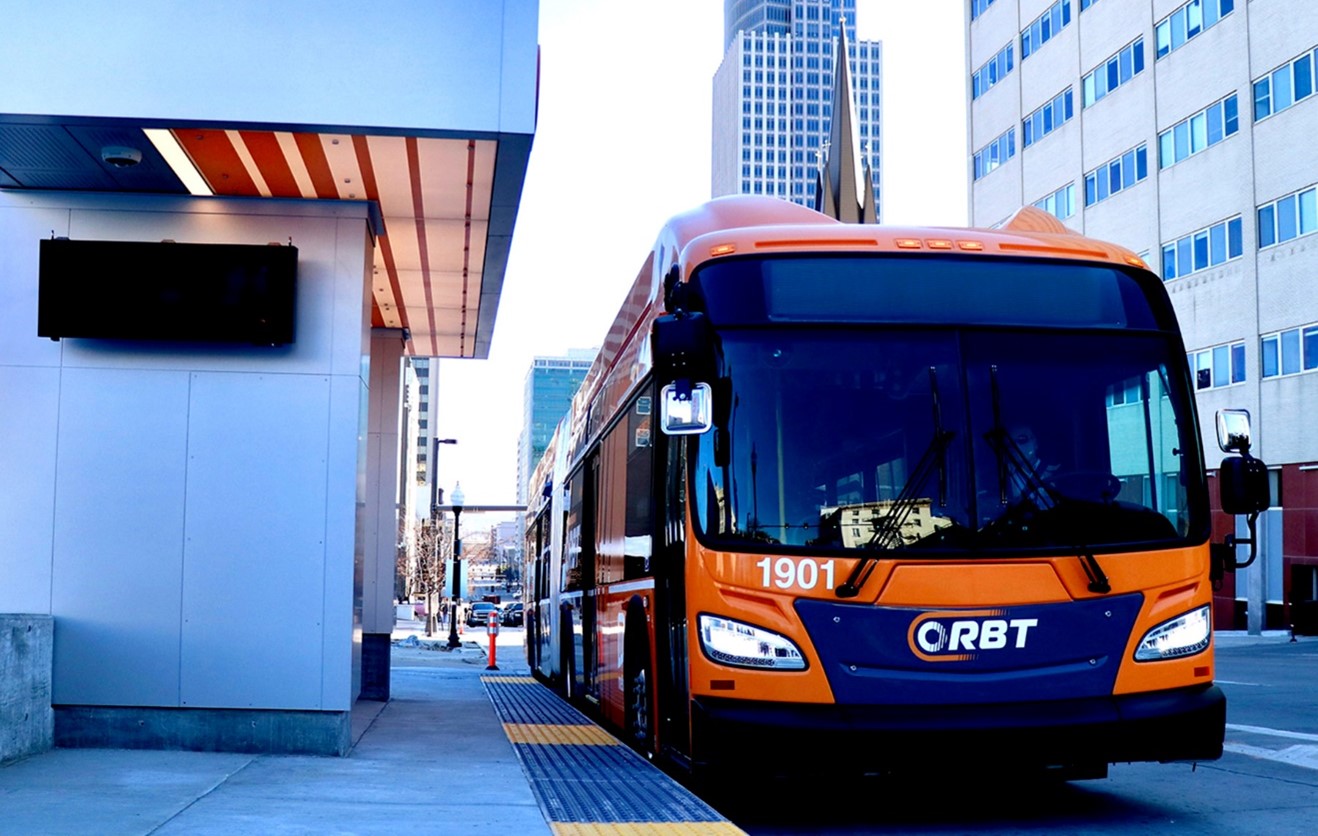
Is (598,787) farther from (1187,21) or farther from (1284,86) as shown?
(1187,21)

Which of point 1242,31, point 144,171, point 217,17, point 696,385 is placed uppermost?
point 1242,31

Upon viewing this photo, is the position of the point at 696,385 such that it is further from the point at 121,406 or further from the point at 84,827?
the point at 121,406

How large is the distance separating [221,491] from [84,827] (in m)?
4.24

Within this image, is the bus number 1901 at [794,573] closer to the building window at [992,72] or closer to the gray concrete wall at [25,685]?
the gray concrete wall at [25,685]

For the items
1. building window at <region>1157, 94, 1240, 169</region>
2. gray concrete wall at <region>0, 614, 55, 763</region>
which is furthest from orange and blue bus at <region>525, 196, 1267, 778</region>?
building window at <region>1157, 94, 1240, 169</region>

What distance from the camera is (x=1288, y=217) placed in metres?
41.3

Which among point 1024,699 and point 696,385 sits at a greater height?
point 696,385

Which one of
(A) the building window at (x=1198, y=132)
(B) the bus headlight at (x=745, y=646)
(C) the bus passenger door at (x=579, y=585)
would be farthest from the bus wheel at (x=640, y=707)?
(A) the building window at (x=1198, y=132)

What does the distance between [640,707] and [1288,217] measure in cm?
3657

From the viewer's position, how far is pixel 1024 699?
761 centimetres

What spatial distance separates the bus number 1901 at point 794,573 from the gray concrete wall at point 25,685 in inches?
197

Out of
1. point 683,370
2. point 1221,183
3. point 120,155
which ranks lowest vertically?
point 683,370

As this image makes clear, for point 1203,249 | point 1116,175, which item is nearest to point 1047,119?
point 1116,175

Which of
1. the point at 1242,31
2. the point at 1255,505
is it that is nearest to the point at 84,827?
the point at 1255,505
